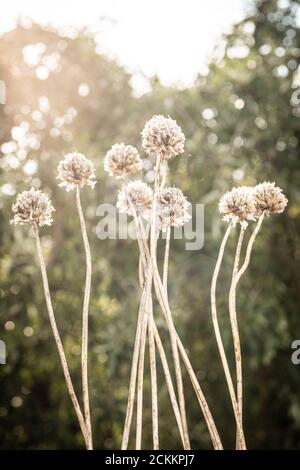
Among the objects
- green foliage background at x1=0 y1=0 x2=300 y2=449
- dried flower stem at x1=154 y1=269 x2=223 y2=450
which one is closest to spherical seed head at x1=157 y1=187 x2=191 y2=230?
dried flower stem at x1=154 y1=269 x2=223 y2=450

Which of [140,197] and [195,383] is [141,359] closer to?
[195,383]

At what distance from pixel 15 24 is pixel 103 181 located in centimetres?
105

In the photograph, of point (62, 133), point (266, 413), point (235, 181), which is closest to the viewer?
point (235, 181)

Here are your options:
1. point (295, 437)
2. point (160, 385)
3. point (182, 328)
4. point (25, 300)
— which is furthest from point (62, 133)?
point (295, 437)

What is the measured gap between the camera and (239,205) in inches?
26.3

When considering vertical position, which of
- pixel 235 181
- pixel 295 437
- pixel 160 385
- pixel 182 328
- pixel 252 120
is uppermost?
pixel 252 120

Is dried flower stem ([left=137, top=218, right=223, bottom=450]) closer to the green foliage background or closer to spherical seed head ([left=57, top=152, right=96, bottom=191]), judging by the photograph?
spherical seed head ([left=57, top=152, right=96, bottom=191])

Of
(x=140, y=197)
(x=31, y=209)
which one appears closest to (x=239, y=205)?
(x=140, y=197)

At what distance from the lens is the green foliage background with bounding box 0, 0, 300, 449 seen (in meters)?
2.47

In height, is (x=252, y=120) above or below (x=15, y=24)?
below

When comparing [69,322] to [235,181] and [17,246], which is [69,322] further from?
[235,181]

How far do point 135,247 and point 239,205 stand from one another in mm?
2046

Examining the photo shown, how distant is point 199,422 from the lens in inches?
121

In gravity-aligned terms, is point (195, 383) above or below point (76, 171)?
below
